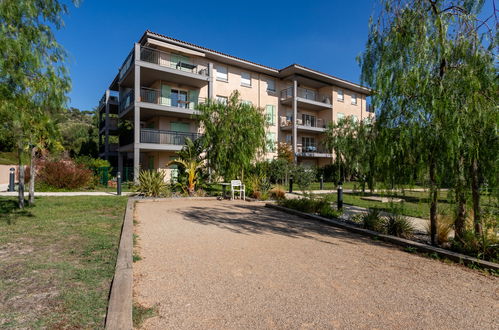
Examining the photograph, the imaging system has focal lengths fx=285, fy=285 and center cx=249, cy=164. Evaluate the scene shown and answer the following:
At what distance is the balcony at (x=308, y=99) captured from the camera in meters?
27.3

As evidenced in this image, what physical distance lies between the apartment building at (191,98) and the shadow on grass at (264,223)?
855cm

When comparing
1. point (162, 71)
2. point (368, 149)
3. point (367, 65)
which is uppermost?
point (162, 71)

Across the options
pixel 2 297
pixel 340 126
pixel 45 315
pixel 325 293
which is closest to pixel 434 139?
pixel 325 293

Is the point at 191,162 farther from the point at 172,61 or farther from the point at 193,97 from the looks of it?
the point at 172,61

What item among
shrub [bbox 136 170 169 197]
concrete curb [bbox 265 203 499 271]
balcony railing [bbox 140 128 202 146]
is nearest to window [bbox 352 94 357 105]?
balcony railing [bbox 140 128 202 146]

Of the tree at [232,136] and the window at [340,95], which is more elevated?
the window at [340,95]

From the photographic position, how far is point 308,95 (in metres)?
30.0

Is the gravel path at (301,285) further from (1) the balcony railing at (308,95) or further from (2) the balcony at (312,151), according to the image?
(1) the balcony railing at (308,95)

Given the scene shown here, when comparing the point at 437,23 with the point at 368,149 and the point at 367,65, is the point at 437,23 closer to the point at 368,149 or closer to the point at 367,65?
the point at 367,65

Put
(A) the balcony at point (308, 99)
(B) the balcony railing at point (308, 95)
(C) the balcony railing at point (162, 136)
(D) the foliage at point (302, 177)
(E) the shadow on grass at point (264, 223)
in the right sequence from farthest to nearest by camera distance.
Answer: (B) the balcony railing at point (308, 95) → (A) the balcony at point (308, 99) → (C) the balcony railing at point (162, 136) → (D) the foliage at point (302, 177) → (E) the shadow on grass at point (264, 223)

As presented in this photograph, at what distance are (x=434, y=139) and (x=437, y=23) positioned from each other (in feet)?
7.06

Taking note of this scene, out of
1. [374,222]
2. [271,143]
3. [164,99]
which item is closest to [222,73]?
[164,99]

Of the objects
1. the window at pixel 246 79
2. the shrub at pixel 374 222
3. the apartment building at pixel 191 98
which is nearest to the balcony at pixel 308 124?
the apartment building at pixel 191 98

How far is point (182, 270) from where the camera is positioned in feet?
13.7
